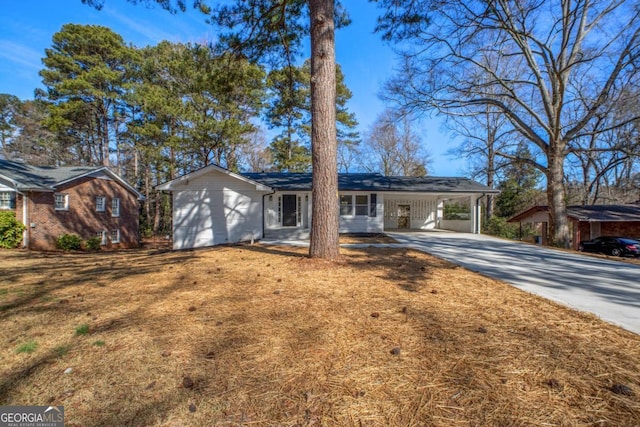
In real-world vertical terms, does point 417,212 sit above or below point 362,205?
below

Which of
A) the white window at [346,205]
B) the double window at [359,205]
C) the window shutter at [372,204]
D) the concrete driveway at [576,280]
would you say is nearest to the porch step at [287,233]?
the white window at [346,205]

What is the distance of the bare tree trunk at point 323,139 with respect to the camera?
5.46 m

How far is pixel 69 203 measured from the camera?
50.9 feet

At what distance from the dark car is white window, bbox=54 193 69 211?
2849 centimetres

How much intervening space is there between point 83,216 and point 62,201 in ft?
4.28

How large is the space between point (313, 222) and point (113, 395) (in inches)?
162

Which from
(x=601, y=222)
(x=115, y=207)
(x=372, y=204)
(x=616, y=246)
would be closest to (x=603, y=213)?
(x=601, y=222)

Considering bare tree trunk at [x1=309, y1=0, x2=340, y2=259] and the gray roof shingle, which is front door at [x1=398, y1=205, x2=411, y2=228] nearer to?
bare tree trunk at [x1=309, y1=0, x2=340, y2=259]

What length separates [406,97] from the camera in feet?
42.9

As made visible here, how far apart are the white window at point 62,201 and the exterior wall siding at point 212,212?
338 inches

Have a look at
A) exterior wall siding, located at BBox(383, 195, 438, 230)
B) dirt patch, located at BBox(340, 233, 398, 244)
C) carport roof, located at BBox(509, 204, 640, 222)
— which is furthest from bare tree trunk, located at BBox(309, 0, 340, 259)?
carport roof, located at BBox(509, 204, 640, 222)

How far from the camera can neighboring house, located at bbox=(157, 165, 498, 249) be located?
1198cm

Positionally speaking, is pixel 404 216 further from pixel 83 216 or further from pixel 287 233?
pixel 83 216

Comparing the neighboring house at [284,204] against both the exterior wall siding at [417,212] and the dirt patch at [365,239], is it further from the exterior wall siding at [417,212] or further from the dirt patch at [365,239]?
the dirt patch at [365,239]
